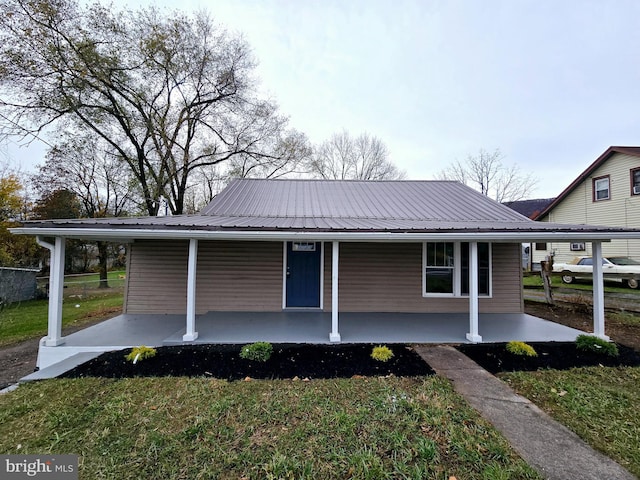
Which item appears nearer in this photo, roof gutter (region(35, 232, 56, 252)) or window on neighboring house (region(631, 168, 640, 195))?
roof gutter (region(35, 232, 56, 252))

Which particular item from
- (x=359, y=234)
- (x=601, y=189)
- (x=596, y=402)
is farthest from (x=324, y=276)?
(x=601, y=189)

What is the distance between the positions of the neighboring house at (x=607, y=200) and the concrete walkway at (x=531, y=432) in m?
11.3

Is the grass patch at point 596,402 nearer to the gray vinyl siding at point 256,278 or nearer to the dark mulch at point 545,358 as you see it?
the dark mulch at point 545,358

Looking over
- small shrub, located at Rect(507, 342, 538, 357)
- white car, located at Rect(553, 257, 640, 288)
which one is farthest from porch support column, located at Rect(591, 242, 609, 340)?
white car, located at Rect(553, 257, 640, 288)

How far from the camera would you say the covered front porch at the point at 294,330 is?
4957 millimetres

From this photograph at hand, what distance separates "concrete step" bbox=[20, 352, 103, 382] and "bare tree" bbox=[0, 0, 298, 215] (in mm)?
10374

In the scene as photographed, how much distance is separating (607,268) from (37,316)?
2192 cm

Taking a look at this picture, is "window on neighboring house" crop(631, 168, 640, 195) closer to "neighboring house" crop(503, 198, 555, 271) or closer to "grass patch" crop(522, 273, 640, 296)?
"grass patch" crop(522, 273, 640, 296)

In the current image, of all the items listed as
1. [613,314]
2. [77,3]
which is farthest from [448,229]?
[77,3]

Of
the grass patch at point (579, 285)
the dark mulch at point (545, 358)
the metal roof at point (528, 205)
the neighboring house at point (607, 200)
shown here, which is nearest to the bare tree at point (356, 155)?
the neighboring house at point (607, 200)

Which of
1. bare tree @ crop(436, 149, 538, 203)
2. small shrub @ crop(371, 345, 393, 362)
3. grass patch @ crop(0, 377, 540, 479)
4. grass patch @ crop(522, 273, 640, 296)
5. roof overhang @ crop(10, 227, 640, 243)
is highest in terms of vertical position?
bare tree @ crop(436, 149, 538, 203)

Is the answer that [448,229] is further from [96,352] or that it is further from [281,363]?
[96,352]

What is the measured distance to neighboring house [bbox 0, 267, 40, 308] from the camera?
8.96 meters

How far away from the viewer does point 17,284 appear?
9.69m
